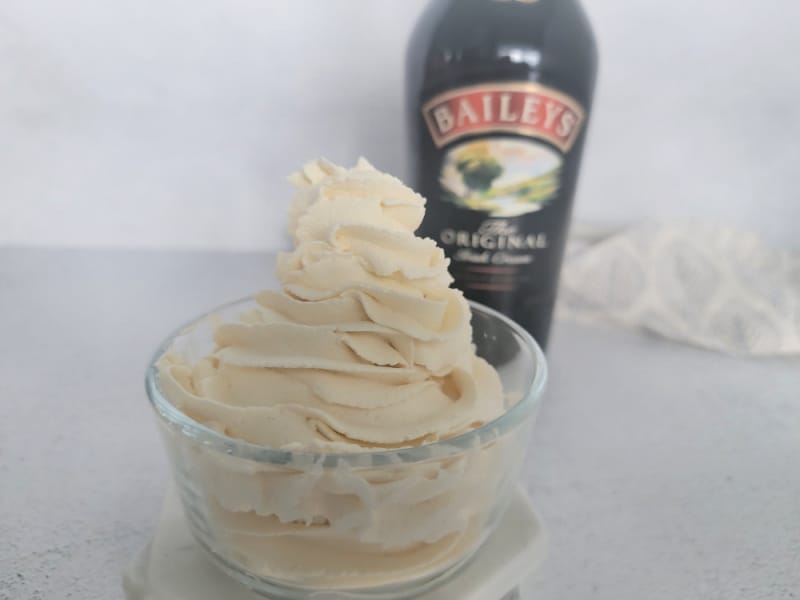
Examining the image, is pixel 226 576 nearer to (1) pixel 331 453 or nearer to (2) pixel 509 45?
(1) pixel 331 453

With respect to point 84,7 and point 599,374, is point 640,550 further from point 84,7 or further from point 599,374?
point 84,7

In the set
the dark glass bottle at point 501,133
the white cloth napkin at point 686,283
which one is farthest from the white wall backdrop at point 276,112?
the dark glass bottle at point 501,133

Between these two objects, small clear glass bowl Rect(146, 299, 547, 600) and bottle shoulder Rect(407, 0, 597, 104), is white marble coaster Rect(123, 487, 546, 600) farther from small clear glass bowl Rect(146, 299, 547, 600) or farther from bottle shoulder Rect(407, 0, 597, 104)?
bottle shoulder Rect(407, 0, 597, 104)

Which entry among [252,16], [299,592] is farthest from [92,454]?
[252,16]

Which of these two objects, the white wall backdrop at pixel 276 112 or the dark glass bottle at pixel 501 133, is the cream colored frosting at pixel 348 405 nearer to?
the dark glass bottle at pixel 501 133

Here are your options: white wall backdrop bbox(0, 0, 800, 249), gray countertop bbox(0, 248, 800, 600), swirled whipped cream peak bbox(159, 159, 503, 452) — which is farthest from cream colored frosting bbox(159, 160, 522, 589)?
white wall backdrop bbox(0, 0, 800, 249)

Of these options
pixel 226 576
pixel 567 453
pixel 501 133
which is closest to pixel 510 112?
pixel 501 133
